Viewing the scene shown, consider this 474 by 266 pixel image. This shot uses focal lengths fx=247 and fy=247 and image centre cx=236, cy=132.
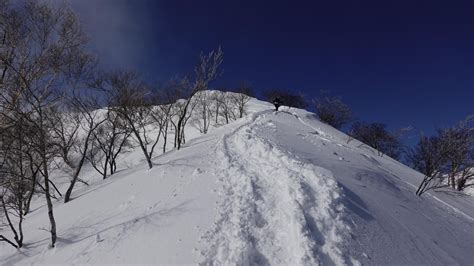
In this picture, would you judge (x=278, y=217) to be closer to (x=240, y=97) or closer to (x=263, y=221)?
(x=263, y=221)

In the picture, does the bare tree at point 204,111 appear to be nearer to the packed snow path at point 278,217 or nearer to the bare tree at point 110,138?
the bare tree at point 110,138

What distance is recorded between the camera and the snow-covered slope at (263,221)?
14.3ft

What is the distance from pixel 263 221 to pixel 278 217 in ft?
1.04

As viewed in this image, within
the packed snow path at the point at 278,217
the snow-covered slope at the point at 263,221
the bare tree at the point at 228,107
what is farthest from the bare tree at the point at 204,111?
the packed snow path at the point at 278,217

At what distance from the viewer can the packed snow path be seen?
4.16 metres

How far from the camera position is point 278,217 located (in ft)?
16.4

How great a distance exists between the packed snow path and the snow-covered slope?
2cm

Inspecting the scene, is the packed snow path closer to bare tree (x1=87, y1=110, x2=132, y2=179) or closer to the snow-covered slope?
the snow-covered slope

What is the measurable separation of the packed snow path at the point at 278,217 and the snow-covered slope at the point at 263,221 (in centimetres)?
2

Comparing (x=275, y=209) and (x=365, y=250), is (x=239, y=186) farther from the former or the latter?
(x=365, y=250)

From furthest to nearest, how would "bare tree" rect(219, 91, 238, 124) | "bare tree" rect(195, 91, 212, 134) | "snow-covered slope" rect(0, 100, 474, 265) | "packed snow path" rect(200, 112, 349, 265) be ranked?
"bare tree" rect(219, 91, 238, 124), "bare tree" rect(195, 91, 212, 134), "snow-covered slope" rect(0, 100, 474, 265), "packed snow path" rect(200, 112, 349, 265)

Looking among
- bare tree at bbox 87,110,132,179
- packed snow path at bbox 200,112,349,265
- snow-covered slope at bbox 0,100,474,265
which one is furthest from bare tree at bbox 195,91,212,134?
packed snow path at bbox 200,112,349,265

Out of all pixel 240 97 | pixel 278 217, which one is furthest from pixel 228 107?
pixel 278 217

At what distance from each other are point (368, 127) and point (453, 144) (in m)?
31.5
